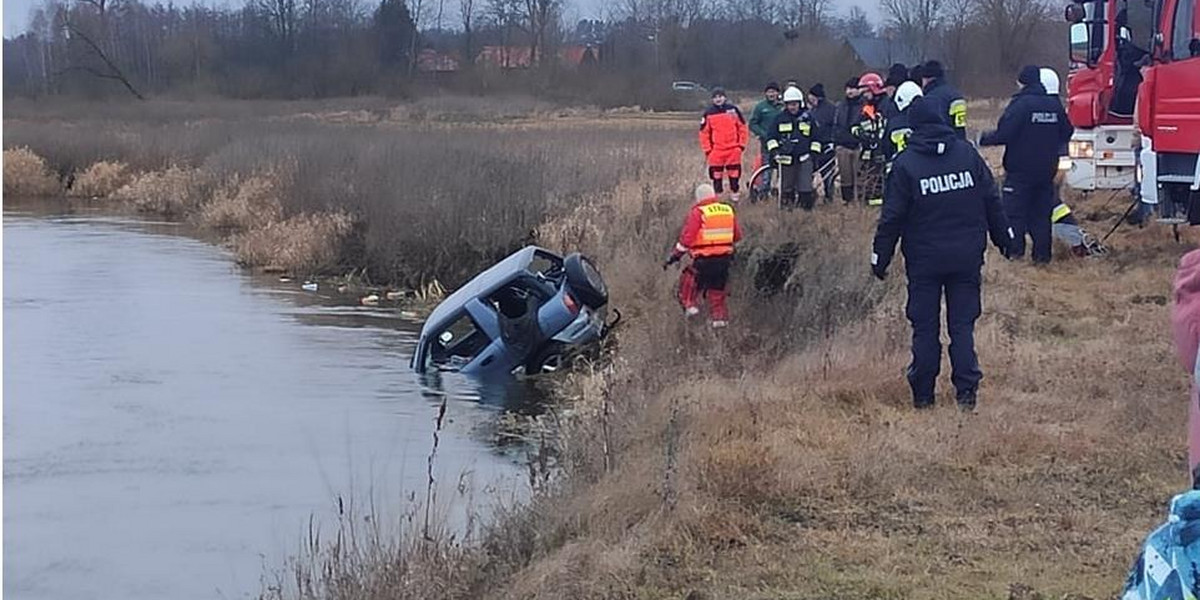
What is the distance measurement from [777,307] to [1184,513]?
36.1 ft

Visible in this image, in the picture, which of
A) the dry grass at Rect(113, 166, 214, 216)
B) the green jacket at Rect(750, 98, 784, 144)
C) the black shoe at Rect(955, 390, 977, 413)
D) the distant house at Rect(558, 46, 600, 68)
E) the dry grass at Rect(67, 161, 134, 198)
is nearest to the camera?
the black shoe at Rect(955, 390, 977, 413)

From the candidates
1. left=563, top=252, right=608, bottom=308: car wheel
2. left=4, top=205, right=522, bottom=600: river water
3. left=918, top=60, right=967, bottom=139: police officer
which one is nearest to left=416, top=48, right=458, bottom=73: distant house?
left=4, top=205, right=522, bottom=600: river water

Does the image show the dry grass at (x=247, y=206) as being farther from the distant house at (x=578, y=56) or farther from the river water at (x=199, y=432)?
the distant house at (x=578, y=56)

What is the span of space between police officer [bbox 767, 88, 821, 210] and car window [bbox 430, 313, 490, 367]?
322cm

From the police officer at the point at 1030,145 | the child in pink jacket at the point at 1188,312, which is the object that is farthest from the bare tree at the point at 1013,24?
the child in pink jacket at the point at 1188,312

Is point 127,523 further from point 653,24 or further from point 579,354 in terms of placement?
point 653,24

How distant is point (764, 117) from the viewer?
15266 millimetres

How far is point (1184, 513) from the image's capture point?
7.75ft

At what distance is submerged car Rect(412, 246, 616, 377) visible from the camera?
13.8m

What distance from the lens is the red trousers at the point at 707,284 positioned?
12.9 metres

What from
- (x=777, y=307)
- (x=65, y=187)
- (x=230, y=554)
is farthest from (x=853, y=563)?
(x=65, y=187)

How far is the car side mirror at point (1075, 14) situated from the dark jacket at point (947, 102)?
5236 millimetres

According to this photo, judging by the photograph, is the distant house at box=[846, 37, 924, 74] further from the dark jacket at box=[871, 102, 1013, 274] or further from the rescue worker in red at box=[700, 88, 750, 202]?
the dark jacket at box=[871, 102, 1013, 274]

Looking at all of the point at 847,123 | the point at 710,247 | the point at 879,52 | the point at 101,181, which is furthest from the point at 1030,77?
the point at 879,52
